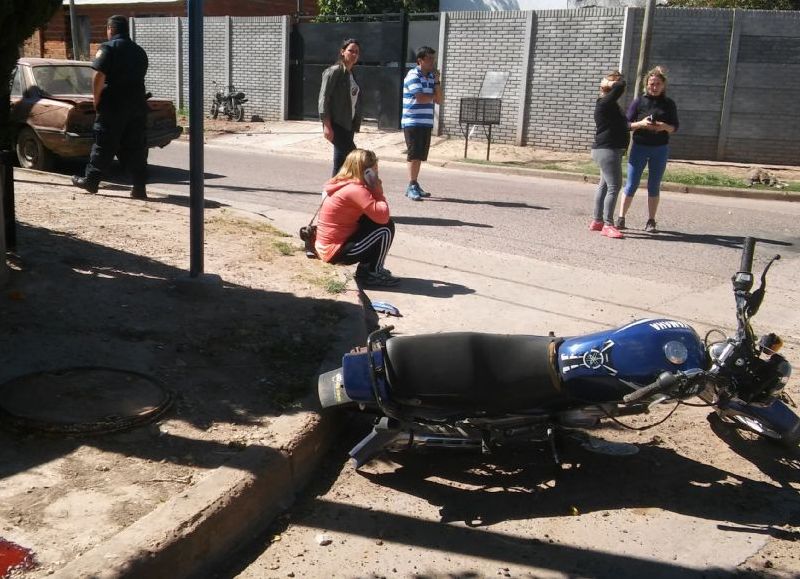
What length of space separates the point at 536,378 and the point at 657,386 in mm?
564

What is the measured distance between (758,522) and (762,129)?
49.7 ft

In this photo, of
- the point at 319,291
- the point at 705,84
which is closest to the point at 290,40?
the point at 705,84

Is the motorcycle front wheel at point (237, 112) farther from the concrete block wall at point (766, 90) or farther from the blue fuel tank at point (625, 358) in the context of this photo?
the blue fuel tank at point (625, 358)

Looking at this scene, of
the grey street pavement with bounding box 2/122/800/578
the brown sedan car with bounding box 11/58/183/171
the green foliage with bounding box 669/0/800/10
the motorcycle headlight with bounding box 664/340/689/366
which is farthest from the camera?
the green foliage with bounding box 669/0/800/10

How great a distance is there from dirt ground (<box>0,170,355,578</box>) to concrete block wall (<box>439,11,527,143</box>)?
11.6 m

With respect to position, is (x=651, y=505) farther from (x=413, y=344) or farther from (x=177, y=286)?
(x=177, y=286)

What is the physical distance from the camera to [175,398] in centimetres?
446

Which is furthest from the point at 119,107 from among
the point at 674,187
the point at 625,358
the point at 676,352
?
the point at 674,187

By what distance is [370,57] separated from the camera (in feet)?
71.5

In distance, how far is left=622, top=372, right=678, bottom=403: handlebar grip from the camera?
11.7 feet

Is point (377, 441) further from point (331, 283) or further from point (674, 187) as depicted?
point (674, 187)

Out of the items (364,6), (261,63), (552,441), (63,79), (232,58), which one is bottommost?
(552,441)

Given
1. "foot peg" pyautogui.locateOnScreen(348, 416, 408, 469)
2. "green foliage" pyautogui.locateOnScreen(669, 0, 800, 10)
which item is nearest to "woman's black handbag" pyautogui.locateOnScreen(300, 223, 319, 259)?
"foot peg" pyautogui.locateOnScreen(348, 416, 408, 469)

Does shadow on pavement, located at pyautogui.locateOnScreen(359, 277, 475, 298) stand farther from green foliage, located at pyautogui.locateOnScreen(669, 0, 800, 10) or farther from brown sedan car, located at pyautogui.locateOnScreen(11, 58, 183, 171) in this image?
green foliage, located at pyautogui.locateOnScreen(669, 0, 800, 10)
